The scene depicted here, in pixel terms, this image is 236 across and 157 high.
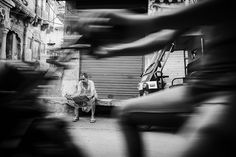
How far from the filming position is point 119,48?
3.92 ft

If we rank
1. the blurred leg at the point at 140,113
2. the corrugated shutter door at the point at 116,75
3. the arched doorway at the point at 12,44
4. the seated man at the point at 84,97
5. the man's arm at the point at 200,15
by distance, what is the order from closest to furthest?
1. the man's arm at the point at 200,15
2. the blurred leg at the point at 140,113
3. the seated man at the point at 84,97
4. the corrugated shutter door at the point at 116,75
5. the arched doorway at the point at 12,44

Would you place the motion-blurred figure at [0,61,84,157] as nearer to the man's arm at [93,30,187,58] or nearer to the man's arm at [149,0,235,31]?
the man's arm at [93,30,187,58]

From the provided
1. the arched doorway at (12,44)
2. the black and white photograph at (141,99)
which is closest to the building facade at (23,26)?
the arched doorway at (12,44)

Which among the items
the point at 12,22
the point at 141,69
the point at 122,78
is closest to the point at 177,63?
the point at 141,69

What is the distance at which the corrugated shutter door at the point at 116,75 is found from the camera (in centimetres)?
906

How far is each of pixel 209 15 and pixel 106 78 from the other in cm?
829

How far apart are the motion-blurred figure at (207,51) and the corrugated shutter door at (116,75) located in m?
7.80

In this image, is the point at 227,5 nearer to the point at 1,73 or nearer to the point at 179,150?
the point at 179,150

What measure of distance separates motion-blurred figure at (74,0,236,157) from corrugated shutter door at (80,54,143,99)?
7.80 m

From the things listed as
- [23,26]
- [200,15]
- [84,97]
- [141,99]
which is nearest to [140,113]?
[141,99]

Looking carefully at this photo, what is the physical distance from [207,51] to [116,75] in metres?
8.08

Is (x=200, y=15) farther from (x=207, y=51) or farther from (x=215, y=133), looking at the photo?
(x=215, y=133)

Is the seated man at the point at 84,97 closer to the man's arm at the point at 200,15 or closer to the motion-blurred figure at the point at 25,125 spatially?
the motion-blurred figure at the point at 25,125

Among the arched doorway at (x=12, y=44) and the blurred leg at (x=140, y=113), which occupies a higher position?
the arched doorway at (x=12, y=44)
